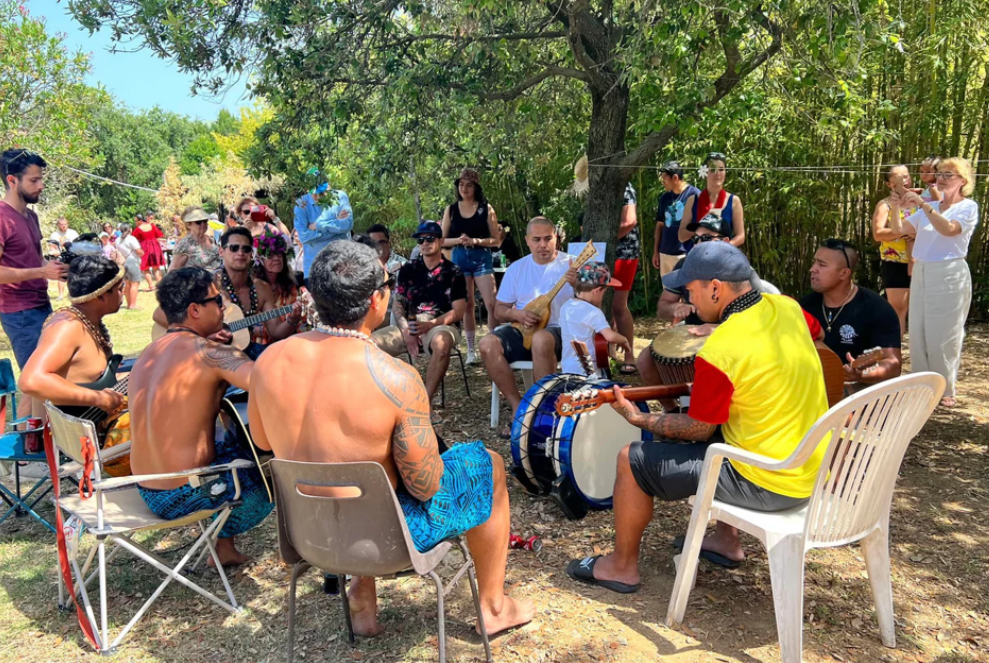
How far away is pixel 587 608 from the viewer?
2.89 m

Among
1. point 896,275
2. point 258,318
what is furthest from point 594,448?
point 896,275

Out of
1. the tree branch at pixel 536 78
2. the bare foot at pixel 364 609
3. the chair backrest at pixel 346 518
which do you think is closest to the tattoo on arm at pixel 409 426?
the chair backrest at pixel 346 518

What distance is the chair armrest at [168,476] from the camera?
263 cm

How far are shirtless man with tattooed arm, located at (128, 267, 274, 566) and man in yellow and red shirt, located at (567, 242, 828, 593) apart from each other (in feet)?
5.41

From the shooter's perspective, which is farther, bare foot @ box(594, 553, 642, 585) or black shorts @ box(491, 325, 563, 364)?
black shorts @ box(491, 325, 563, 364)

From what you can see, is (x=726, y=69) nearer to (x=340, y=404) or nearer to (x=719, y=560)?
(x=719, y=560)

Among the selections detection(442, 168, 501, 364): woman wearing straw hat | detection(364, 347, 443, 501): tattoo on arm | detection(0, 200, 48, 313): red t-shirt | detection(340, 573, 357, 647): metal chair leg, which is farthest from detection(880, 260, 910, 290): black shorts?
detection(0, 200, 48, 313): red t-shirt

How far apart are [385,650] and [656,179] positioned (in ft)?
23.0

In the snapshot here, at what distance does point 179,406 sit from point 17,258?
247 centimetres

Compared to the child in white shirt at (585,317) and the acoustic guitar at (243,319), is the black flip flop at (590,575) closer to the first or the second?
the child in white shirt at (585,317)

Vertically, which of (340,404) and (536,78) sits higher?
(536,78)

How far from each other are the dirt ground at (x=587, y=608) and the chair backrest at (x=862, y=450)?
54 cm

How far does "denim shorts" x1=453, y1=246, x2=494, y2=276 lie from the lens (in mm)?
6637

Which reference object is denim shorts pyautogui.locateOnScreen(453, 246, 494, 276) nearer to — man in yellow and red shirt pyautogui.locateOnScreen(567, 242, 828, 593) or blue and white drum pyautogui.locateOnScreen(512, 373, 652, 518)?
blue and white drum pyautogui.locateOnScreen(512, 373, 652, 518)
